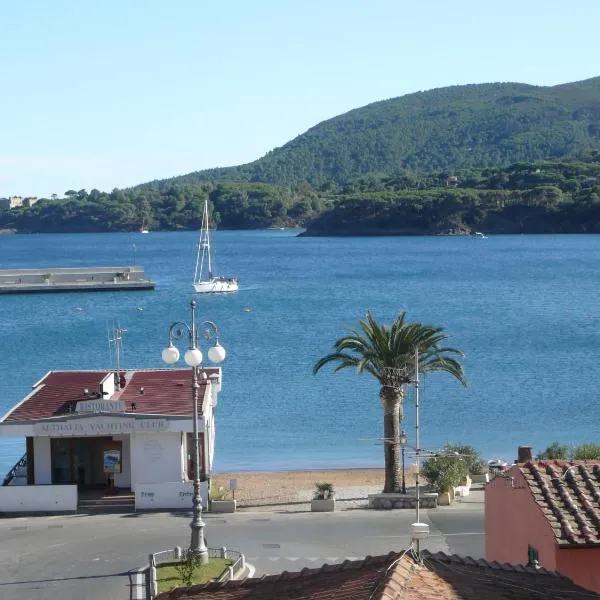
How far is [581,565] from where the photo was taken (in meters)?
12.6

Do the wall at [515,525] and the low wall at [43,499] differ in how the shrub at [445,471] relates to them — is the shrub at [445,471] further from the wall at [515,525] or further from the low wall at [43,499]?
the wall at [515,525]

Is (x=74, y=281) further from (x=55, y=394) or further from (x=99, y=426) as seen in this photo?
(x=99, y=426)

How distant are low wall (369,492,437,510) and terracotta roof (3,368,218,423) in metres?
4.42

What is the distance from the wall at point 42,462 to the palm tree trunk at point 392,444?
24.2 ft

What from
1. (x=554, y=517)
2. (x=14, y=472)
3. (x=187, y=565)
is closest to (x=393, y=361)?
(x=14, y=472)

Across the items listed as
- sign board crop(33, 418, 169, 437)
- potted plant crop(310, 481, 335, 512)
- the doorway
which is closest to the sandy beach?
potted plant crop(310, 481, 335, 512)

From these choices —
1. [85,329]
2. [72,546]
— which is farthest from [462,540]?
[85,329]

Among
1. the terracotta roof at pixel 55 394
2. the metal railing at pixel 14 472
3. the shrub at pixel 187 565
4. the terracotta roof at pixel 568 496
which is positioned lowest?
the metal railing at pixel 14 472

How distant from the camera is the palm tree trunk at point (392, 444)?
88.7 ft

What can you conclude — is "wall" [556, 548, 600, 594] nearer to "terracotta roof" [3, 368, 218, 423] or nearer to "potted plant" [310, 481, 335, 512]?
"potted plant" [310, 481, 335, 512]

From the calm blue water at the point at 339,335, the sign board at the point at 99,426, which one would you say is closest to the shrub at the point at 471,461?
the sign board at the point at 99,426

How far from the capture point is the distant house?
12.6m

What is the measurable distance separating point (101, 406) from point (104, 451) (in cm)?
103

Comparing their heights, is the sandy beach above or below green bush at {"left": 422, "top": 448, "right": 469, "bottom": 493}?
below
